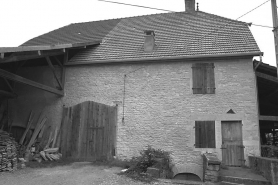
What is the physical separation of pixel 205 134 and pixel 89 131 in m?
4.77

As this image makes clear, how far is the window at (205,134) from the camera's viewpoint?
956 centimetres

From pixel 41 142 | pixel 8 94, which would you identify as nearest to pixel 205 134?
pixel 41 142

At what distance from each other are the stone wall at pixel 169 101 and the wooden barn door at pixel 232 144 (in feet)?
0.59

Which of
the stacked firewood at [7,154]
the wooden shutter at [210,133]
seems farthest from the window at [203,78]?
the stacked firewood at [7,154]

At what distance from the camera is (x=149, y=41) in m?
11.3

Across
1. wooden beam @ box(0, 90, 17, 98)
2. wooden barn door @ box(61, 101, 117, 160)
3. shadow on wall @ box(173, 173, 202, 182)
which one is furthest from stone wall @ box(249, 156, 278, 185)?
wooden beam @ box(0, 90, 17, 98)

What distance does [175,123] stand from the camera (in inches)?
392

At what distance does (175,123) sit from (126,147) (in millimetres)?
2213

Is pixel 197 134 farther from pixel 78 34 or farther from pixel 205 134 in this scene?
pixel 78 34

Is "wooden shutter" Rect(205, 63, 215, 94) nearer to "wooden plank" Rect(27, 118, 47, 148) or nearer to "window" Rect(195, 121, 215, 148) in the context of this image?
"window" Rect(195, 121, 215, 148)

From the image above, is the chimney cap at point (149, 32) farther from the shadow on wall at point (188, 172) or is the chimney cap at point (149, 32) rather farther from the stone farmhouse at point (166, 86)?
the shadow on wall at point (188, 172)

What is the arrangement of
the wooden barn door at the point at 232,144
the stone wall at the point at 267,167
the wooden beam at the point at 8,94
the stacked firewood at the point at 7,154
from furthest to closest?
the wooden beam at the point at 8,94 < the wooden barn door at the point at 232,144 < the stacked firewood at the point at 7,154 < the stone wall at the point at 267,167

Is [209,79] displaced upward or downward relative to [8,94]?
upward

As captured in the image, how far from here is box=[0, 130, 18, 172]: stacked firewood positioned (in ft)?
26.8
